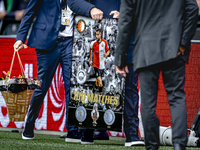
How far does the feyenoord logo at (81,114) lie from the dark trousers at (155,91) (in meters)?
1.40

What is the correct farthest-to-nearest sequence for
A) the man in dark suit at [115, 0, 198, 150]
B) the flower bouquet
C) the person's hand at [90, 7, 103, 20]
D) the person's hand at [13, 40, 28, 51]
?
the person's hand at [13, 40, 28, 51] < the person's hand at [90, 7, 103, 20] < the flower bouquet < the man in dark suit at [115, 0, 198, 150]

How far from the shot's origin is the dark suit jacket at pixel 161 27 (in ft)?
7.65

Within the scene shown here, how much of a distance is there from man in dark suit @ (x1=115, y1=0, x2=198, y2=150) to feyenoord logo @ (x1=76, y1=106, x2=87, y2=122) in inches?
54.9

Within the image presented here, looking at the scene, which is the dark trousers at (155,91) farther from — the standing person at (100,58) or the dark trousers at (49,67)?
the dark trousers at (49,67)

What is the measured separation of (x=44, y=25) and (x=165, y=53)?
1986mm

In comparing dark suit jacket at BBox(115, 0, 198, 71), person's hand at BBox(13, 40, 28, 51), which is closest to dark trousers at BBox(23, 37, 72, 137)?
person's hand at BBox(13, 40, 28, 51)

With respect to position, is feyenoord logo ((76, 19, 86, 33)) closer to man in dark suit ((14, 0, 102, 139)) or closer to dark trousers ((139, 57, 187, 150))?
man in dark suit ((14, 0, 102, 139))

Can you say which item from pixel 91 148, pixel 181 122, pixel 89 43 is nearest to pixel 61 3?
pixel 89 43

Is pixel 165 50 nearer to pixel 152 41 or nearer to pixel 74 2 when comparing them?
pixel 152 41

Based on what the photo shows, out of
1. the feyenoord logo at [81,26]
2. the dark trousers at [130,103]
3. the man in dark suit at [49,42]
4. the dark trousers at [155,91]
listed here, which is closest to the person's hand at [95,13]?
the feyenoord logo at [81,26]

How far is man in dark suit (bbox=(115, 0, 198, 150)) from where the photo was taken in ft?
7.63

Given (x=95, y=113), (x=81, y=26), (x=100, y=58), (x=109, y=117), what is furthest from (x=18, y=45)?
(x=109, y=117)

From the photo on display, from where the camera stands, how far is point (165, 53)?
7.63ft

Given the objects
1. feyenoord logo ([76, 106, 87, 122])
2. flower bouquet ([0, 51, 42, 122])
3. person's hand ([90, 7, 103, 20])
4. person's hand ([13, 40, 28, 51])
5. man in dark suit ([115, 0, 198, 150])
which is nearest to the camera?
man in dark suit ([115, 0, 198, 150])
